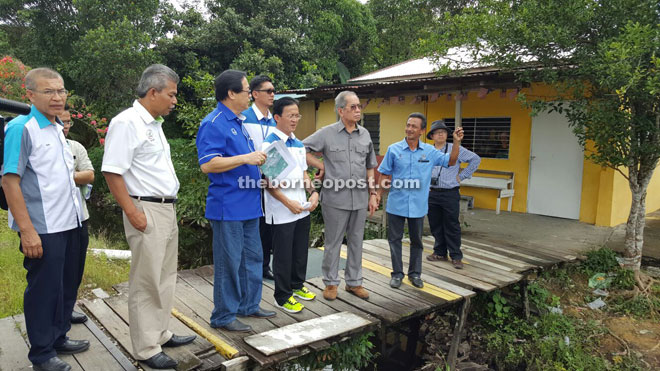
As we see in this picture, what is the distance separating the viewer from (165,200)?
8.02 ft

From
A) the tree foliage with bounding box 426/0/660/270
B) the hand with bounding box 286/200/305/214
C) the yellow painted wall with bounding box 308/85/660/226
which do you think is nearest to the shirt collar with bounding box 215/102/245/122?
the hand with bounding box 286/200/305/214

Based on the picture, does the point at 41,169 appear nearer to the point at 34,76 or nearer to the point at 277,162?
the point at 34,76

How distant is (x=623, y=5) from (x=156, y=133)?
464 cm

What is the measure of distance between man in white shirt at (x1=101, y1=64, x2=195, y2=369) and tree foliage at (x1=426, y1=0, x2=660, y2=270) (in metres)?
3.85

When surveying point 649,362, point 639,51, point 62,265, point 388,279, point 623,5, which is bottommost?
point 649,362

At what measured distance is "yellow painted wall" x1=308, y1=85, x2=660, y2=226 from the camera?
714 cm

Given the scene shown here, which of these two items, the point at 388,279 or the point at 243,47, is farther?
the point at 243,47

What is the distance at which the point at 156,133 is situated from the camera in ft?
8.00

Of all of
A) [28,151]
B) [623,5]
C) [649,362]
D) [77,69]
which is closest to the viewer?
[28,151]

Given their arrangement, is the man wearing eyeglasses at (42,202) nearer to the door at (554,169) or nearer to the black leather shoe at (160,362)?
the black leather shoe at (160,362)

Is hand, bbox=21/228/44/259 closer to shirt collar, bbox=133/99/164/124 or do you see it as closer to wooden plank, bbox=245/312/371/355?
shirt collar, bbox=133/99/164/124

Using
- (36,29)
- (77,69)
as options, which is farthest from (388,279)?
(36,29)

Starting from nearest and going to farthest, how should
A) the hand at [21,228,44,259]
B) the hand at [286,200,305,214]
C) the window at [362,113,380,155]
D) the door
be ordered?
1. the hand at [21,228,44,259]
2. the hand at [286,200,305,214]
3. the door
4. the window at [362,113,380,155]

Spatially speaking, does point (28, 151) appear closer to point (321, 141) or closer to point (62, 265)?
point (62, 265)
